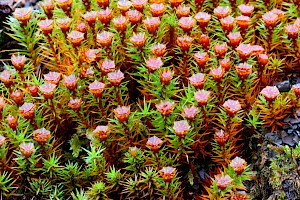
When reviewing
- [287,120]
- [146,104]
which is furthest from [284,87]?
[146,104]

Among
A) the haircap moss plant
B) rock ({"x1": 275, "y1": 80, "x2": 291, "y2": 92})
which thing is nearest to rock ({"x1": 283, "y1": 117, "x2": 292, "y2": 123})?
the haircap moss plant

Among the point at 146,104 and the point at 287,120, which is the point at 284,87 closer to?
the point at 287,120

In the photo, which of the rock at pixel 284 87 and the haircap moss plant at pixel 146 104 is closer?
the haircap moss plant at pixel 146 104

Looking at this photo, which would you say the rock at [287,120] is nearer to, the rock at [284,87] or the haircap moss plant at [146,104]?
the haircap moss plant at [146,104]

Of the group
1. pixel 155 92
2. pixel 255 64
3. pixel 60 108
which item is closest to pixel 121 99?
pixel 155 92

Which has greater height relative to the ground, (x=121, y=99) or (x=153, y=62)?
(x=153, y=62)

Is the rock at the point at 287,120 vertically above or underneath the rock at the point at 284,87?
underneath

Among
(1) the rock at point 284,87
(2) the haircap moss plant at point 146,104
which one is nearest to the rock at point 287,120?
(2) the haircap moss plant at point 146,104

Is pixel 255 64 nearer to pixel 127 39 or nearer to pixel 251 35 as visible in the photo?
pixel 251 35
